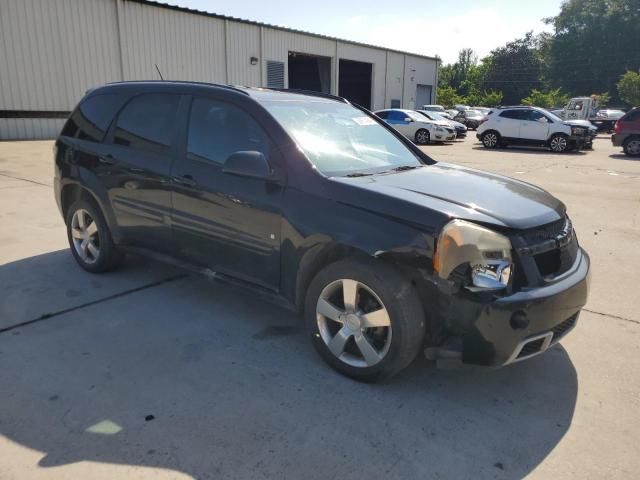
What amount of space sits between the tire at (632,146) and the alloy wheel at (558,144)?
6.61 ft

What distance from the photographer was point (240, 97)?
3.66m

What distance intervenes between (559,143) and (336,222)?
717 inches

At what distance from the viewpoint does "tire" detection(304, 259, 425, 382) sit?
2.79m

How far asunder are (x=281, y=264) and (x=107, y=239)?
2091 mm

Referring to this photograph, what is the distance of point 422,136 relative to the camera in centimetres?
2148

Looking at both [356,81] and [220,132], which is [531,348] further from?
[356,81]

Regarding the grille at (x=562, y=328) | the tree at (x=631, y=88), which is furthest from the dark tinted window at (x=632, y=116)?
the tree at (x=631, y=88)

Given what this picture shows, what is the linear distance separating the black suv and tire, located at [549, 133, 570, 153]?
16.5m

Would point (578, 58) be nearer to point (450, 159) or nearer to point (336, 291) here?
point (450, 159)

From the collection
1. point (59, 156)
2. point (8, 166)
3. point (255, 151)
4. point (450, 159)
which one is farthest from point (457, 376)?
point (450, 159)

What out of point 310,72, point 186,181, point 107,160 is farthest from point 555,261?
point 310,72

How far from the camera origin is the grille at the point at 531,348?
2743 millimetres

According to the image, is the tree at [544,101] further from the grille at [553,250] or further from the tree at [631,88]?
the grille at [553,250]

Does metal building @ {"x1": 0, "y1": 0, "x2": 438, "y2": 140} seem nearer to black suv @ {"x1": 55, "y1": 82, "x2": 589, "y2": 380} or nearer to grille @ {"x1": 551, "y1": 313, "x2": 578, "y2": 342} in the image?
black suv @ {"x1": 55, "y1": 82, "x2": 589, "y2": 380}
